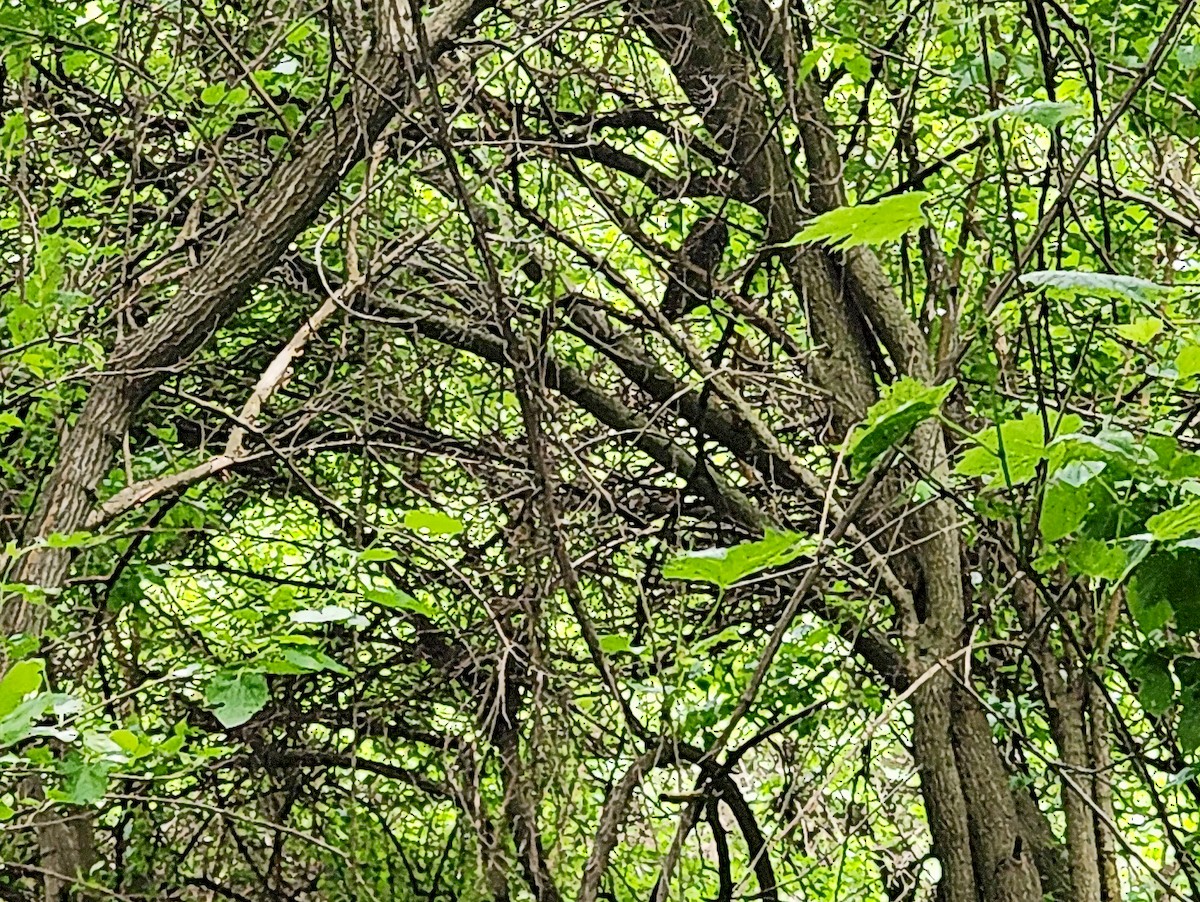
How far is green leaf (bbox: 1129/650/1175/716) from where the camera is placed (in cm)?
108

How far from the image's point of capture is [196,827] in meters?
2.37

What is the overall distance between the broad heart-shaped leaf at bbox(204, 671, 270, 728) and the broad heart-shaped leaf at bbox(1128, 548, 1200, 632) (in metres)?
1.02

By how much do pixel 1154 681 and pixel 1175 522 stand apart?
26cm

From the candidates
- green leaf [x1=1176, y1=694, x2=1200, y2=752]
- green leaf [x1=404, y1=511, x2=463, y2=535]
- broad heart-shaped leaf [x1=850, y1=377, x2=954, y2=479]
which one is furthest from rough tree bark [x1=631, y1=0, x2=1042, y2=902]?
broad heart-shaped leaf [x1=850, y1=377, x2=954, y2=479]

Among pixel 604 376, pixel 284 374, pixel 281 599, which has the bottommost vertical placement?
pixel 281 599

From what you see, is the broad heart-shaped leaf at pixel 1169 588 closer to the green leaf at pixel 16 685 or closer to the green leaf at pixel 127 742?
the green leaf at pixel 16 685

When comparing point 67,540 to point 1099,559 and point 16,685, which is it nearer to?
point 16,685

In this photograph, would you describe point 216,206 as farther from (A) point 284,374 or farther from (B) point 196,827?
(B) point 196,827

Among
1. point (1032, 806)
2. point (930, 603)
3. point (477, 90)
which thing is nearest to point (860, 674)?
point (930, 603)

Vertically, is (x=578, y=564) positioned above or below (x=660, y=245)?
below

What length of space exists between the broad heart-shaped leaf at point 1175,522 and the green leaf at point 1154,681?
24 centimetres

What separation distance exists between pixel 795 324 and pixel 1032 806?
38.8 inches

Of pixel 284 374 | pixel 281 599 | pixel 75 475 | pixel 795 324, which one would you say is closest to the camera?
pixel 281 599

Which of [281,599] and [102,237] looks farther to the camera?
[102,237]
